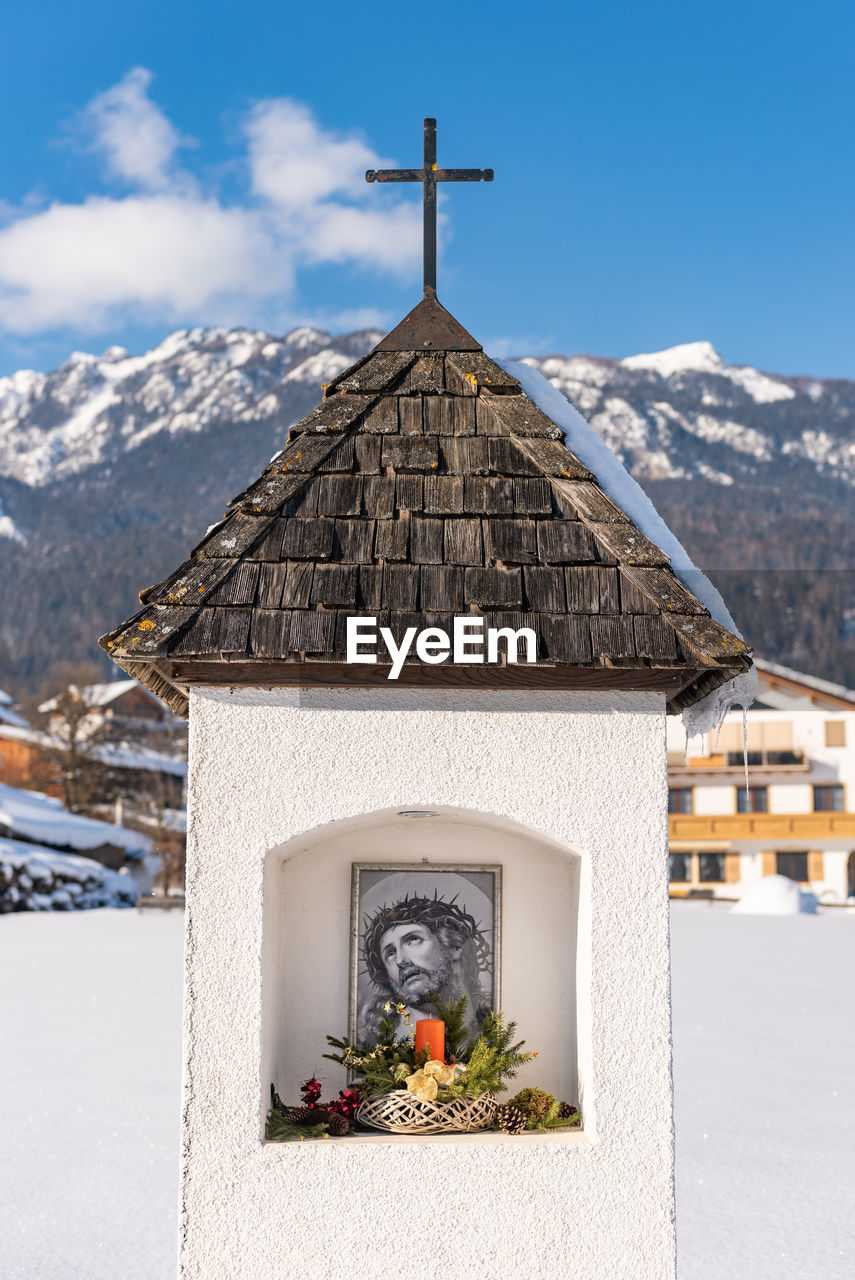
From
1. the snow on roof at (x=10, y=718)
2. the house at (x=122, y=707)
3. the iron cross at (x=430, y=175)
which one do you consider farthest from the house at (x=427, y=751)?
the snow on roof at (x=10, y=718)

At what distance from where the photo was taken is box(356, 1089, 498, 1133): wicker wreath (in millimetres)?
4629

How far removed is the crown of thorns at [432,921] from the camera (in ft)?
17.2

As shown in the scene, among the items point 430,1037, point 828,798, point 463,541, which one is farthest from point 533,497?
point 828,798

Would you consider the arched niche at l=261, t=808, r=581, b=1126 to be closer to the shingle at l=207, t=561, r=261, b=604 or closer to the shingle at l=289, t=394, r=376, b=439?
the shingle at l=207, t=561, r=261, b=604

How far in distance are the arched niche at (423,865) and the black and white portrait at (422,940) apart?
2.0 inches

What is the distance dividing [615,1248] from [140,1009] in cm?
1098

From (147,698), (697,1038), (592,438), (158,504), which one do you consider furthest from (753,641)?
(158,504)

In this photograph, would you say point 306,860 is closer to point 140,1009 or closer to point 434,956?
point 434,956

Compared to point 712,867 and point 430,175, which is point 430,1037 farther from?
point 712,867

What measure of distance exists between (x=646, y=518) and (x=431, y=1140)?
258 cm

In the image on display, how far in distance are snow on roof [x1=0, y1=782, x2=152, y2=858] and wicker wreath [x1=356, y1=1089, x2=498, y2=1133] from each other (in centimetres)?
2739

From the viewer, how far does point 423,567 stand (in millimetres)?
4664

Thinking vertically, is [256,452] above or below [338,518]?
above

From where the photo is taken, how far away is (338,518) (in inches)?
188
